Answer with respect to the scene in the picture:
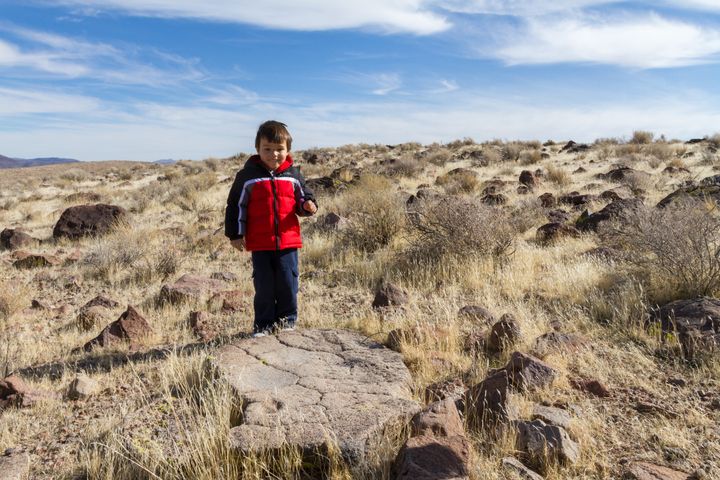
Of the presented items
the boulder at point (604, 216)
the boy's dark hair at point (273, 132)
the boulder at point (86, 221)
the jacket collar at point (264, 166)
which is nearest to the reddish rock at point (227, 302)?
the jacket collar at point (264, 166)

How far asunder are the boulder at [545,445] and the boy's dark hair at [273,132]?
269cm

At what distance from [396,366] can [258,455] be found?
1271 millimetres

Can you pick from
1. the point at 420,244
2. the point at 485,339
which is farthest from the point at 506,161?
the point at 485,339

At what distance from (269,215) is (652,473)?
3023 millimetres

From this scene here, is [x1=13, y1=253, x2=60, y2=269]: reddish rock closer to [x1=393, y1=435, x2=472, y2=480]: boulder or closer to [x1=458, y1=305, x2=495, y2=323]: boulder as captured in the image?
[x1=458, y1=305, x2=495, y2=323]: boulder

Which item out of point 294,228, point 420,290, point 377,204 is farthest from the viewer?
point 377,204

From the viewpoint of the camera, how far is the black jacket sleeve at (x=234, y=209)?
164 inches

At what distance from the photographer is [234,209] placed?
4.25 m

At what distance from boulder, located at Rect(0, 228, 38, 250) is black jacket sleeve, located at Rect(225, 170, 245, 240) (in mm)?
7185

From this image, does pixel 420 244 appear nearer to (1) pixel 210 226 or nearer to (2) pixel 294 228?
(2) pixel 294 228

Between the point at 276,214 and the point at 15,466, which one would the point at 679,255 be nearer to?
the point at 276,214

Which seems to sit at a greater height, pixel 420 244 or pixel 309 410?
pixel 420 244

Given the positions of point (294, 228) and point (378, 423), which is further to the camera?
point (294, 228)

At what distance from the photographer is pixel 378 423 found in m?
2.66
